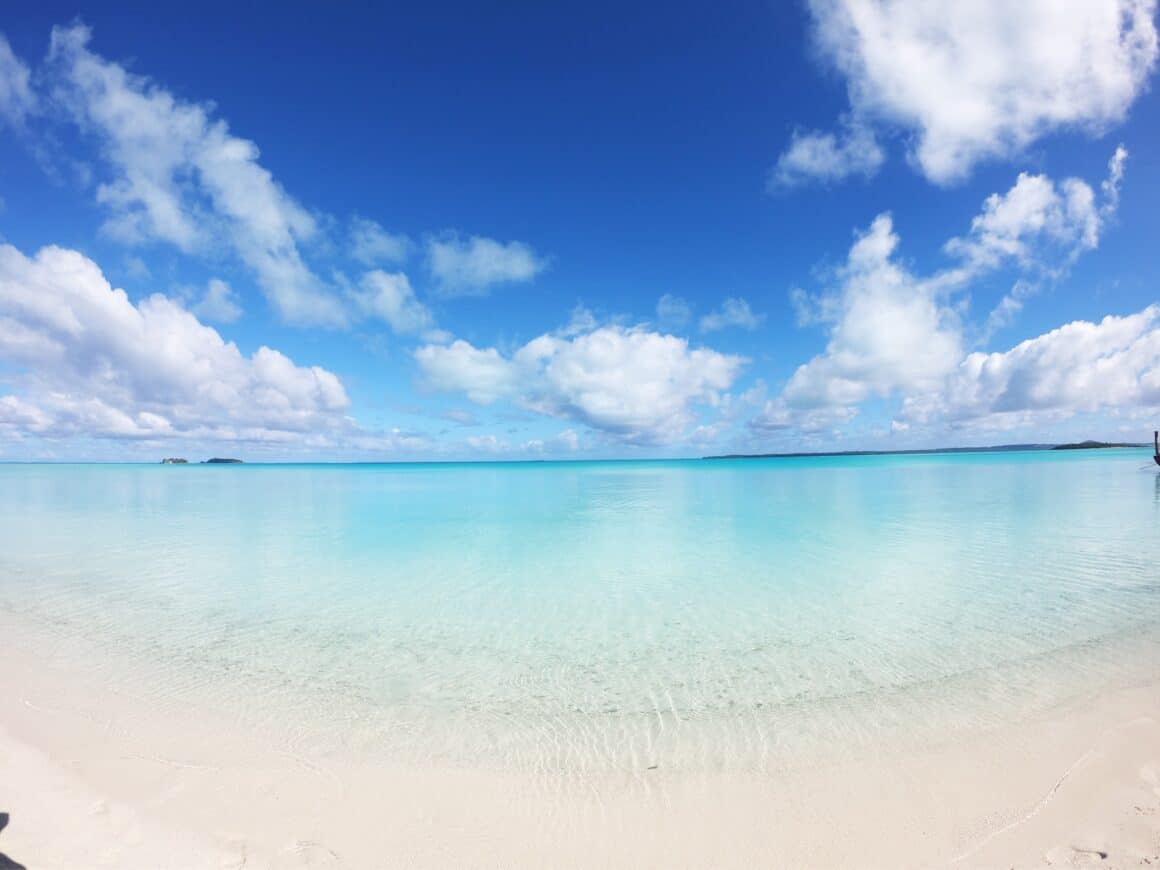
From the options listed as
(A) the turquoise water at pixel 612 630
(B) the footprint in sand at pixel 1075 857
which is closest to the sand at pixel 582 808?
(B) the footprint in sand at pixel 1075 857

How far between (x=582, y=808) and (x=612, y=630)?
467 cm

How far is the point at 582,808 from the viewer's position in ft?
14.4

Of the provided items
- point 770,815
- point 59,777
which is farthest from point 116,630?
point 770,815

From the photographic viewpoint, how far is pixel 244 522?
24.4m

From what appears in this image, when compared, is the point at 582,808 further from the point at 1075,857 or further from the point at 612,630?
the point at 612,630

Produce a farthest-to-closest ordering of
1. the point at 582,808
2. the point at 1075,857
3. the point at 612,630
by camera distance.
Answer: the point at 612,630 < the point at 582,808 < the point at 1075,857

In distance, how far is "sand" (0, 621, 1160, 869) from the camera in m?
3.80

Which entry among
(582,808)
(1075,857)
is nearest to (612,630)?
(582,808)

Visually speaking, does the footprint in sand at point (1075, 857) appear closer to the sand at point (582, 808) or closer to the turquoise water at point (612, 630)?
the sand at point (582, 808)

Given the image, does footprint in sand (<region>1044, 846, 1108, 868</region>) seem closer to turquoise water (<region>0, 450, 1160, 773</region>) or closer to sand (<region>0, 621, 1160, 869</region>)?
sand (<region>0, 621, 1160, 869</region>)

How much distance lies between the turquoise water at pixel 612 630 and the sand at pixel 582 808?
41cm

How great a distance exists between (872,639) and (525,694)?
18.8ft

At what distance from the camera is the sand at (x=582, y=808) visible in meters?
3.80

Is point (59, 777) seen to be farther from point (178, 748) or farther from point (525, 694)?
point (525, 694)
